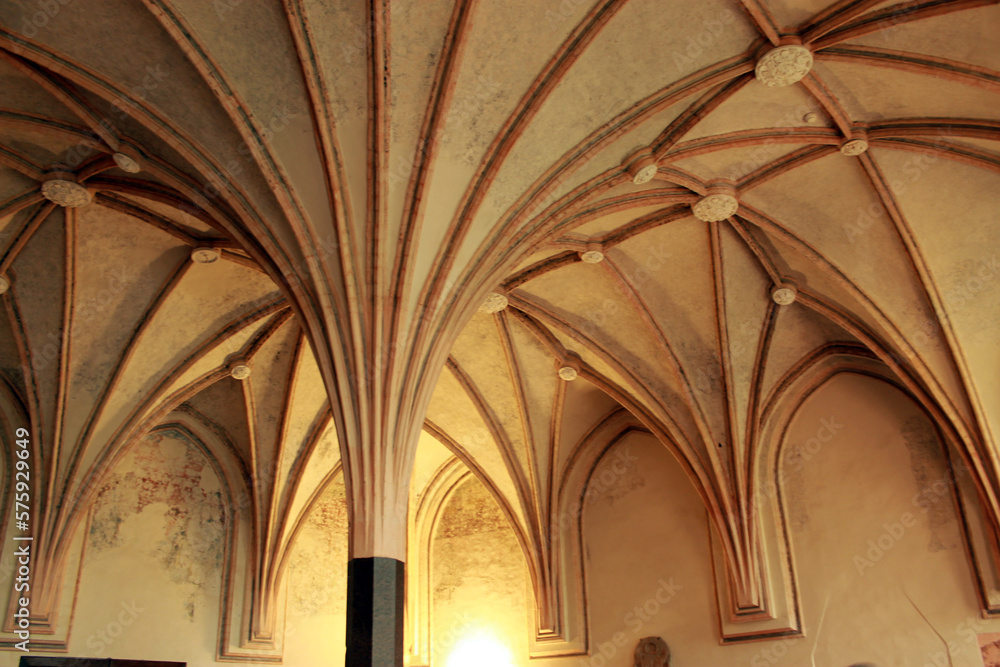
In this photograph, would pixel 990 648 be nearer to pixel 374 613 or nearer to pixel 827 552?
pixel 827 552

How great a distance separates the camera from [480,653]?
1617cm

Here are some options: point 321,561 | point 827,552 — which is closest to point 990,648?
point 827,552

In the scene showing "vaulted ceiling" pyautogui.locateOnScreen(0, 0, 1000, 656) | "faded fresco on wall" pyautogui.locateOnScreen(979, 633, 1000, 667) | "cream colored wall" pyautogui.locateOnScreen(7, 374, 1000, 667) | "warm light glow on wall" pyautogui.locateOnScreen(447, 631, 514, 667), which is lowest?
"faded fresco on wall" pyautogui.locateOnScreen(979, 633, 1000, 667)

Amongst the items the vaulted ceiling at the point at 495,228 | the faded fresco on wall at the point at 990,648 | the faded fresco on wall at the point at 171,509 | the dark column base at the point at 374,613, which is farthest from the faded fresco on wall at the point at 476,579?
the dark column base at the point at 374,613

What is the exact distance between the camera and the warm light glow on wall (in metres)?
16.0

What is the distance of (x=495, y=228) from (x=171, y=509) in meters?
8.78

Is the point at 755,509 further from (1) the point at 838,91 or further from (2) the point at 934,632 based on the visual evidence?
(1) the point at 838,91

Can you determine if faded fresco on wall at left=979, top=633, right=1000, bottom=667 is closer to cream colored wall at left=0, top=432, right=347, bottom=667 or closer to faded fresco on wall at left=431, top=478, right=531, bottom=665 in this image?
faded fresco on wall at left=431, top=478, right=531, bottom=665

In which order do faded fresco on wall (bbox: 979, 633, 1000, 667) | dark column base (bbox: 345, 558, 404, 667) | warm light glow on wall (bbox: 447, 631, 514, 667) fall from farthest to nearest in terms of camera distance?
warm light glow on wall (bbox: 447, 631, 514, 667), faded fresco on wall (bbox: 979, 633, 1000, 667), dark column base (bbox: 345, 558, 404, 667)

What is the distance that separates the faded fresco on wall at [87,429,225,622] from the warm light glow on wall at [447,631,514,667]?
15.3 feet

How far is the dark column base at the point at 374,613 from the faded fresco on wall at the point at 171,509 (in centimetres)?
794

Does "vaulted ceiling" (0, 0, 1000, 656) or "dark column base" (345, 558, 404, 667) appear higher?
"vaulted ceiling" (0, 0, 1000, 656)

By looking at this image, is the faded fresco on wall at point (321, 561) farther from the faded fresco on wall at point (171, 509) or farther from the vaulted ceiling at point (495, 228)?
the faded fresco on wall at point (171, 509)

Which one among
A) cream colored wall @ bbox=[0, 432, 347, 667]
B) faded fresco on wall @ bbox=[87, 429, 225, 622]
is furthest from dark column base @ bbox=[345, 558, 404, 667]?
faded fresco on wall @ bbox=[87, 429, 225, 622]
